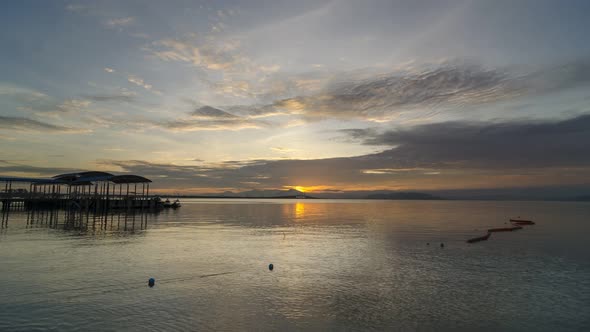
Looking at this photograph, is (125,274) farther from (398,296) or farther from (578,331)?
→ (578,331)

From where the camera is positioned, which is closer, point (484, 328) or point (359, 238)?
point (484, 328)

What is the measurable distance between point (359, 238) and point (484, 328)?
27.7 meters

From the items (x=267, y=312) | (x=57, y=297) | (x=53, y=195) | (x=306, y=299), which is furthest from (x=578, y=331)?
(x=53, y=195)

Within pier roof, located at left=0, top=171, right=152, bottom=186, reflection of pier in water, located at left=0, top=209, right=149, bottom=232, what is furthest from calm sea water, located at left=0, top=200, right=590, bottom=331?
pier roof, located at left=0, top=171, right=152, bottom=186

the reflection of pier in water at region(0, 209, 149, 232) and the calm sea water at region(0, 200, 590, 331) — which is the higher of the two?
the calm sea water at region(0, 200, 590, 331)

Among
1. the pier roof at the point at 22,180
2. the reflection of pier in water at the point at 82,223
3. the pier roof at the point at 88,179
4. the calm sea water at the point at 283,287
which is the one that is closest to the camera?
the calm sea water at the point at 283,287

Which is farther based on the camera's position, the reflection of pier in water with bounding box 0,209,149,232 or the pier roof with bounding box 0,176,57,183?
the pier roof with bounding box 0,176,57,183

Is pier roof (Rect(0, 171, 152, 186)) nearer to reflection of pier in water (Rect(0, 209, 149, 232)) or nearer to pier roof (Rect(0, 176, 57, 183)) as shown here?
pier roof (Rect(0, 176, 57, 183))

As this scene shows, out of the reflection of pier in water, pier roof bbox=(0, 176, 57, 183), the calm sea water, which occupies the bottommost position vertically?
the reflection of pier in water

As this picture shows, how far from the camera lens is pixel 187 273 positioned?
2225 cm

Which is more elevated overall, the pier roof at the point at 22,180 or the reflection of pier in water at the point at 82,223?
the pier roof at the point at 22,180

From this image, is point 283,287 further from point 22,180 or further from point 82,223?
point 22,180

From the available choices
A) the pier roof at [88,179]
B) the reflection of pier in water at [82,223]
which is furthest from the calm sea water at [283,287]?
the pier roof at [88,179]

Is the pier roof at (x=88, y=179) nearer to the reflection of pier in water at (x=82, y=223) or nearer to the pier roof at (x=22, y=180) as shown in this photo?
the pier roof at (x=22, y=180)
